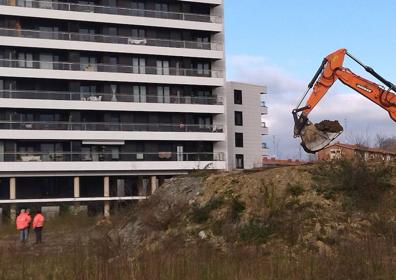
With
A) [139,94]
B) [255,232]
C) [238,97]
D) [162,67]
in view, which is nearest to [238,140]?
[238,97]

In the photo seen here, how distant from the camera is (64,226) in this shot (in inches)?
1966

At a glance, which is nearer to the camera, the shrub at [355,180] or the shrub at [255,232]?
the shrub at [255,232]

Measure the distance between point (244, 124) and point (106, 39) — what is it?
25.6 m

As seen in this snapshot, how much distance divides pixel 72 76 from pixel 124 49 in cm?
662

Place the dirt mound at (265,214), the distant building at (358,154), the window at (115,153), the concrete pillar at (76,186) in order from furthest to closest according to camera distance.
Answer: the window at (115,153) < the concrete pillar at (76,186) < the distant building at (358,154) < the dirt mound at (265,214)

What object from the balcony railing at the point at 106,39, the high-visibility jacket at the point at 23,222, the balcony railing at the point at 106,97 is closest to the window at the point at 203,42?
the balcony railing at the point at 106,39

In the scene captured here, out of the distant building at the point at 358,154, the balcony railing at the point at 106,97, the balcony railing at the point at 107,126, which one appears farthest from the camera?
the balcony railing at the point at 106,97

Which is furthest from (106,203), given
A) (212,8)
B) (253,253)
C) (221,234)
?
(253,253)

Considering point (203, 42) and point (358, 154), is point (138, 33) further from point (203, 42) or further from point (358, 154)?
point (358, 154)

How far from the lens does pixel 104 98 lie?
213 ft

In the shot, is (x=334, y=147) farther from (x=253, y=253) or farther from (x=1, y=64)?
(x=1, y=64)

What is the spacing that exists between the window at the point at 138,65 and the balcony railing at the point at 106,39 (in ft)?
6.11

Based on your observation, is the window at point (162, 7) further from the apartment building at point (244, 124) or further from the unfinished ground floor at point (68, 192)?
the unfinished ground floor at point (68, 192)

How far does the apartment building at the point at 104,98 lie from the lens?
2408 inches
